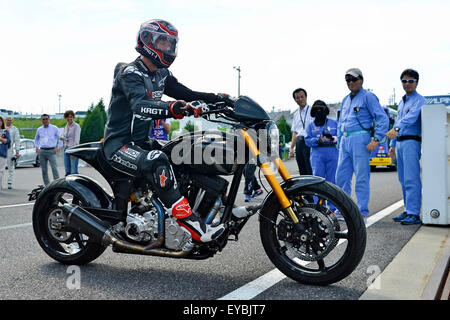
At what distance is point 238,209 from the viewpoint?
12.1 ft

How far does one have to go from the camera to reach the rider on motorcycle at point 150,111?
11.8 ft

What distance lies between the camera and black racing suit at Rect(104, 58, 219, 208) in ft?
12.0

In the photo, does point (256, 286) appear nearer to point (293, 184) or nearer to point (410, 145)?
point (293, 184)

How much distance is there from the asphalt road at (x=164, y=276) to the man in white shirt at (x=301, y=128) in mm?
2686

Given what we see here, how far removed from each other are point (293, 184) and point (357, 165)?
9.89 feet

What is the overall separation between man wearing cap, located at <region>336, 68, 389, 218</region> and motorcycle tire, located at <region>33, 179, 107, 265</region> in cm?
359

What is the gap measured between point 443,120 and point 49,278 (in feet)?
16.0

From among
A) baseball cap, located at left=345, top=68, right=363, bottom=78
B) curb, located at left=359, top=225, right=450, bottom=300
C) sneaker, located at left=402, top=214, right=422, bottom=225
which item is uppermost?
baseball cap, located at left=345, top=68, right=363, bottom=78

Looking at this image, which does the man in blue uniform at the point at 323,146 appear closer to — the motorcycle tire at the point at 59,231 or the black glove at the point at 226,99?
the black glove at the point at 226,99

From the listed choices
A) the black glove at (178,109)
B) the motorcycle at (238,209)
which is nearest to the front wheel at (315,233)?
the motorcycle at (238,209)

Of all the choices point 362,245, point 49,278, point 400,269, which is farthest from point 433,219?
point 49,278

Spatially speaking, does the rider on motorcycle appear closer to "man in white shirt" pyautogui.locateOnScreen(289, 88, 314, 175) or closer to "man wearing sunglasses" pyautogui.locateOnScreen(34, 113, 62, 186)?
"man in white shirt" pyautogui.locateOnScreen(289, 88, 314, 175)

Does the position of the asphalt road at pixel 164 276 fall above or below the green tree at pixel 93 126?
below

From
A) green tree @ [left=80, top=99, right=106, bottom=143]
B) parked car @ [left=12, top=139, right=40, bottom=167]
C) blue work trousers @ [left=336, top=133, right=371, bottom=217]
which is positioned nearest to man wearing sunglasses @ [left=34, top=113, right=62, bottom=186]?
blue work trousers @ [left=336, top=133, right=371, bottom=217]
